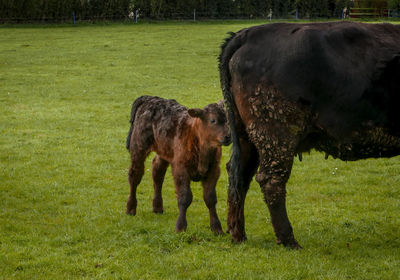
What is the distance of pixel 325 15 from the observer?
50969mm

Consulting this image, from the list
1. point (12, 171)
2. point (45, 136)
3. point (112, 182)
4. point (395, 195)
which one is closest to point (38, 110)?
point (45, 136)

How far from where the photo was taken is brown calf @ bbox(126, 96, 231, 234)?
23.5ft

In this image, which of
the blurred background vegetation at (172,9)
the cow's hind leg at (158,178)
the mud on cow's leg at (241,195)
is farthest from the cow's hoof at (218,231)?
the blurred background vegetation at (172,9)

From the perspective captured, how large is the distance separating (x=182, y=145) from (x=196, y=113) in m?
0.51

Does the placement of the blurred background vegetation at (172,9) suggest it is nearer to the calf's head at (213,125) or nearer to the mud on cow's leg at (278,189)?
the calf's head at (213,125)

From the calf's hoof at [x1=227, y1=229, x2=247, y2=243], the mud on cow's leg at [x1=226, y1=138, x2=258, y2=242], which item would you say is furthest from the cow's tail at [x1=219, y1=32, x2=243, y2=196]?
the calf's hoof at [x1=227, y1=229, x2=247, y2=243]

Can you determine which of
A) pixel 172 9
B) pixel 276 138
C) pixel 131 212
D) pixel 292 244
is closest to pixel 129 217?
pixel 131 212

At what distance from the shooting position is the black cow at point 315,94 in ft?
20.4

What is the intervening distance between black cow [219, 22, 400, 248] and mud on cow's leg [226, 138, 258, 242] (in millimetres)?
453

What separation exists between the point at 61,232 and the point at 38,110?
944 centimetres

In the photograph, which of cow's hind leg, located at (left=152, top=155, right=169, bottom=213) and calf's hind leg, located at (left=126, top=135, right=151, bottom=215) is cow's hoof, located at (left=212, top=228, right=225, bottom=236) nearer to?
cow's hind leg, located at (left=152, top=155, right=169, bottom=213)

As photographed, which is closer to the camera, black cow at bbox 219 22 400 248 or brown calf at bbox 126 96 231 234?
black cow at bbox 219 22 400 248

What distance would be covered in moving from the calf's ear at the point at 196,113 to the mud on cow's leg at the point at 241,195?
0.64 metres

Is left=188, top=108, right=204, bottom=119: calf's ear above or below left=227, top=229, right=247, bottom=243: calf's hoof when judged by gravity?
above
